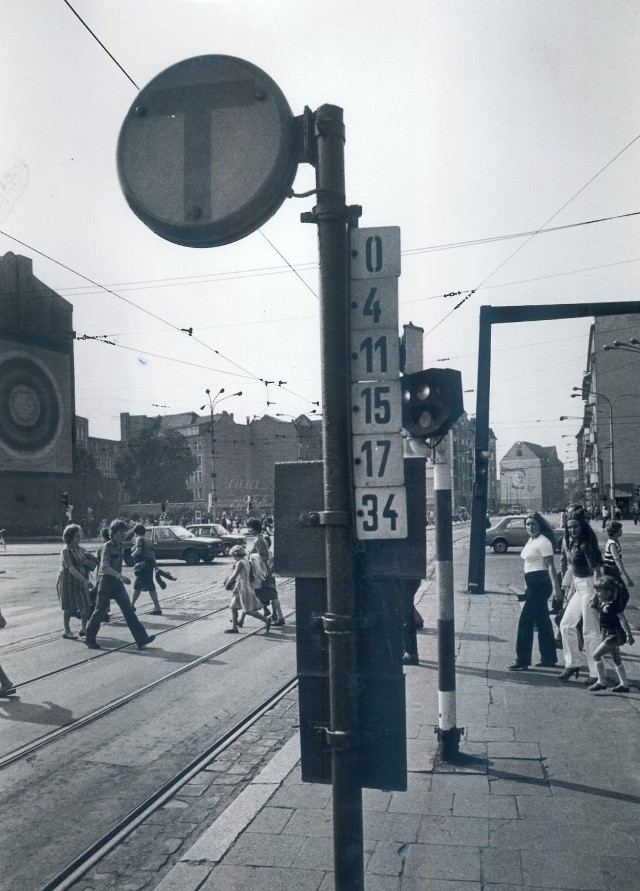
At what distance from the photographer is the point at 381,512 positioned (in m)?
2.46

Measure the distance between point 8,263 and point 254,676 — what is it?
1509 centimetres

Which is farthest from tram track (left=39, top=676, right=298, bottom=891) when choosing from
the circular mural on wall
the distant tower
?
the circular mural on wall

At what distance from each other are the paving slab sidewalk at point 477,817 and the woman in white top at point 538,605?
156 centimetres

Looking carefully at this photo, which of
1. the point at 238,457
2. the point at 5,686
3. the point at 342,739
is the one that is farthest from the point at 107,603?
the point at 238,457

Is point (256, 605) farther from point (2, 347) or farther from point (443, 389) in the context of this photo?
point (2, 347)

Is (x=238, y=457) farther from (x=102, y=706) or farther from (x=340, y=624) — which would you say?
(x=340, y=624)

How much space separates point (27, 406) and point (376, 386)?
151ft

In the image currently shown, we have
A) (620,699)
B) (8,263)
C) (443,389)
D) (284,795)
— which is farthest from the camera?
(8,263)

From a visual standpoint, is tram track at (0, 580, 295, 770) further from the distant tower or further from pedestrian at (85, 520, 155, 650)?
the distant tower

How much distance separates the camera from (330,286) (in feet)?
8.27

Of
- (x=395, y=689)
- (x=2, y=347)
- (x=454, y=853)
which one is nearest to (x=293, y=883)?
(x=454, y=853)

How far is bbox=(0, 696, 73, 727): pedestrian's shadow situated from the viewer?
7.13 metres

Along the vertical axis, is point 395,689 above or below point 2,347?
below

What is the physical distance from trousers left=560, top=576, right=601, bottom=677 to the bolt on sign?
6.19 metres
